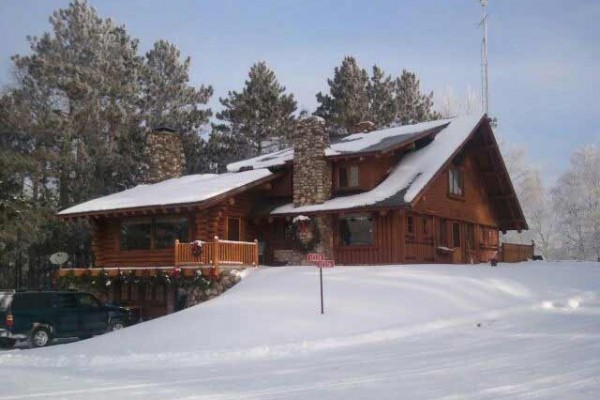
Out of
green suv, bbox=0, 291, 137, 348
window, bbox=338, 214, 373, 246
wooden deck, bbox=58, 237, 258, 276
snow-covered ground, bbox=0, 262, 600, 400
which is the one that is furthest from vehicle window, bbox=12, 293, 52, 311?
window, bbox=338, 214, 373, 246

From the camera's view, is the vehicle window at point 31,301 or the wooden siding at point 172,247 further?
the wooden siding at point 172,247

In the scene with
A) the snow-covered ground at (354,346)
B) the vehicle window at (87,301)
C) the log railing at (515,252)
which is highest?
the log railing at (515,252)

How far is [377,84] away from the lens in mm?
53875

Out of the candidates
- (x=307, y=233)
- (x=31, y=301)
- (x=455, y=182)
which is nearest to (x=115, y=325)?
(x=31, y=301)

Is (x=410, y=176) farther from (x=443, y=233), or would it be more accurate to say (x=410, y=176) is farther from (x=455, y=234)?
(x=455, y=234)

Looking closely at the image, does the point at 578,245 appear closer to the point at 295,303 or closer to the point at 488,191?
the point at 488,191

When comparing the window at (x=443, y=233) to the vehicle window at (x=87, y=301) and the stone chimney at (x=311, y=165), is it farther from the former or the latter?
the vehicle window at (x=87, y=301)

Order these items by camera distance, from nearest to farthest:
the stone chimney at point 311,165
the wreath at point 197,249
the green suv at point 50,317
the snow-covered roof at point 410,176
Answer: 1. the green suv at point 50,317
2. the wreath at point 197,249
3. the snow-covered roof at point 410,176
4. the stone chimney at point 311,165

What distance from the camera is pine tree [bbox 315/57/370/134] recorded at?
167 feet

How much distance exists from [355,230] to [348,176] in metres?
2.61

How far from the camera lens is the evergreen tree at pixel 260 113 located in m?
48.9

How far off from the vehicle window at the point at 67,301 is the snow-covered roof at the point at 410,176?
9.59 m

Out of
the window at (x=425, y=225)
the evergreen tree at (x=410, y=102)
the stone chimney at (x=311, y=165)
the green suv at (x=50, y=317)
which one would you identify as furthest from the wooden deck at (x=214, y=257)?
the evergreen tree at (x=410, y=102)

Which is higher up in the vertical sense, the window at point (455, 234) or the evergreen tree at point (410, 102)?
the evergreen tree at point (410, 102)
